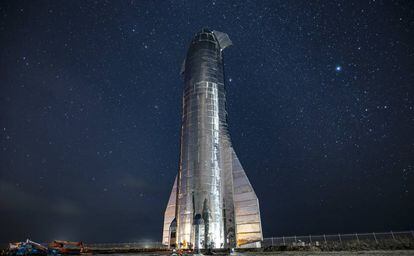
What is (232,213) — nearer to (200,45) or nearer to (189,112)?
(189,112)

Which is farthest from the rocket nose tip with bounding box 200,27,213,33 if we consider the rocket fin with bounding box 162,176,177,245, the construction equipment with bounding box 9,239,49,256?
the construction equipment with bounding box 9,239,49,256

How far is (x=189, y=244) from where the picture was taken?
75.9 ft

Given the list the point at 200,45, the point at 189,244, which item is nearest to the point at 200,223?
the point at 189,244

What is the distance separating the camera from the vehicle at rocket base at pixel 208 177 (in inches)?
957

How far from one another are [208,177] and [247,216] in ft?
22.5

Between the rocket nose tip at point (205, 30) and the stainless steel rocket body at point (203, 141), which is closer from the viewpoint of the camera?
the stainless steel rocket body at point (203, 141)

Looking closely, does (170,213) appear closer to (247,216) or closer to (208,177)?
(208,177)

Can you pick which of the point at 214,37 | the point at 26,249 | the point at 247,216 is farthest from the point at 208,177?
the point at 214,37

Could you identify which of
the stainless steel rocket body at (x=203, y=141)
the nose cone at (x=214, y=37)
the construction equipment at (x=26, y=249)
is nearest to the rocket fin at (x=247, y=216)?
the stainless steel rocket body at (x=203, y=141)

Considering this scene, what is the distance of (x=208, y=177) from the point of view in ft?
84.1

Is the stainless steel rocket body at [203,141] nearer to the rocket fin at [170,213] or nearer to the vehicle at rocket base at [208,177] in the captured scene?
the vehicle at rocket base at [208,177]

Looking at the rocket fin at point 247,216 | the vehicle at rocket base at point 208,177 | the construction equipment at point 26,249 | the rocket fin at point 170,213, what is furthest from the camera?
the rocket fin at point 170,213

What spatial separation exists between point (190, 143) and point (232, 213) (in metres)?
8.42

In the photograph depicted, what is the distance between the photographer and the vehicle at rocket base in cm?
2430
